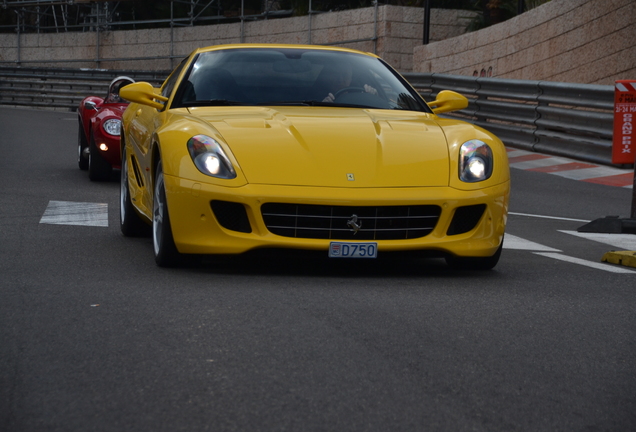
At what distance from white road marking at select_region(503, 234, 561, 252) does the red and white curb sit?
4664 mm

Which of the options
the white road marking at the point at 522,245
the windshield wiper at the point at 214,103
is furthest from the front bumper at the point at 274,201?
the white road marking at the point at 522,245

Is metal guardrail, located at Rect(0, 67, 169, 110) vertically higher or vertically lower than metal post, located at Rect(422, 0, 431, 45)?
lower

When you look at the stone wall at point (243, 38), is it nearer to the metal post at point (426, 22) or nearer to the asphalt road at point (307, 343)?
the metal post at point (426, 22)

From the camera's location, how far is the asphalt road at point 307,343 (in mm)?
3156

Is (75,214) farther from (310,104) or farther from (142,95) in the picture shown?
(310,104)

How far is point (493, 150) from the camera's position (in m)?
5.79

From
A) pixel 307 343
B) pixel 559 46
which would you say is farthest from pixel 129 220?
pixel 559 46

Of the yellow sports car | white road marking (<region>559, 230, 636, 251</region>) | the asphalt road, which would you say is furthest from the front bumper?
white road marking (<region>559, 230, 636, 251</region>)

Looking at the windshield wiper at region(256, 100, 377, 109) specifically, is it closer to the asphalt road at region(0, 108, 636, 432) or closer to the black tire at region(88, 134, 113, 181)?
the asphalt road at region(0, 108, 636, 432)

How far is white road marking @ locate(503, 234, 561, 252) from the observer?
24.1 feet

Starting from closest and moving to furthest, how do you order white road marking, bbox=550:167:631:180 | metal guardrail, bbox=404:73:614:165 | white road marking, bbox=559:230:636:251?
white road marking, bbox=559:230:636:251, white road marking, bbox=550:167:631:180, metal guardrail, bbox=404:73:614:165

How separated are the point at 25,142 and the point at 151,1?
76.7 feet

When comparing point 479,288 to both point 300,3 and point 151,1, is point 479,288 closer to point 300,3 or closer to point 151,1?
point 300,3

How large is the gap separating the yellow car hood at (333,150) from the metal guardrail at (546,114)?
324 inches
